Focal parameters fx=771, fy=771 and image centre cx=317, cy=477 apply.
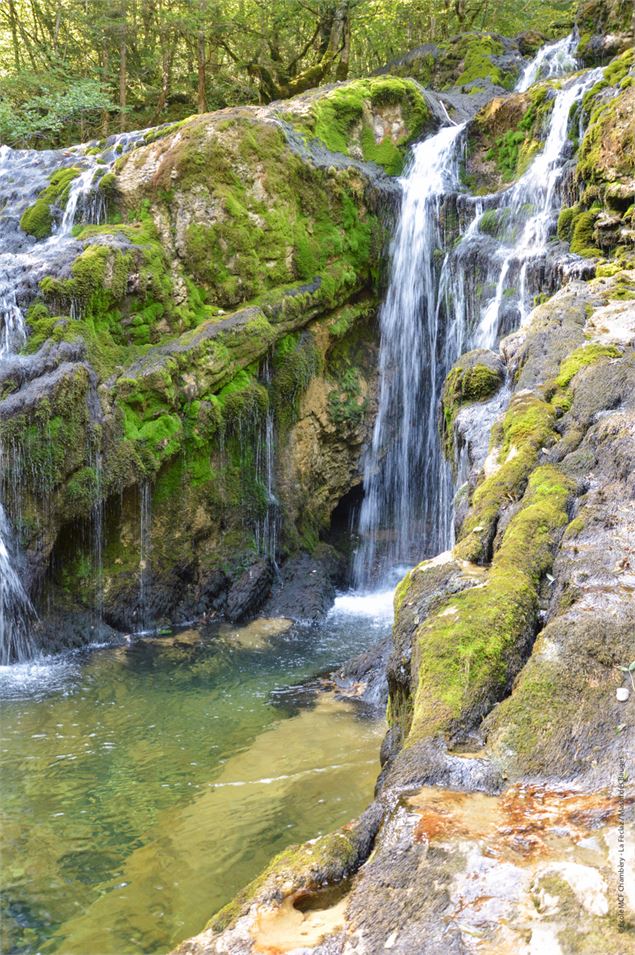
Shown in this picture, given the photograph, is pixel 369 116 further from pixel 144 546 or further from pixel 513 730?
pixel 513 730

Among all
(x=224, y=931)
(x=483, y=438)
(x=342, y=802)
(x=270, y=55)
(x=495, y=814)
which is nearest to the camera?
(x=224, y=931)

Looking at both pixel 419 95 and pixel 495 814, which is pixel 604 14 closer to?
pixel 419 95

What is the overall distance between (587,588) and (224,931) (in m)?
2.56

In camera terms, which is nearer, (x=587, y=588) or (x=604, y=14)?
(x=587, y=588)

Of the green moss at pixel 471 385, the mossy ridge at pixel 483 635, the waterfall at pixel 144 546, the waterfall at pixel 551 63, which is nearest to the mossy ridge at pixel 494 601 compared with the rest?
the mossy ridge at pixel 483 635

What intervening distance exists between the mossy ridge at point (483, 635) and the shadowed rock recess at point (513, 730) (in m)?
0.01

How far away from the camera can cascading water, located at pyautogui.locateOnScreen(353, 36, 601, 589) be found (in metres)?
13.1

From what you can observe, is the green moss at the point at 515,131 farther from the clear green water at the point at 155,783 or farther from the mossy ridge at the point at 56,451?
the clear green water at the point at 155,783

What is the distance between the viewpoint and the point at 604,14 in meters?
16.9

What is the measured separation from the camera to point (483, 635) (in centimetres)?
412

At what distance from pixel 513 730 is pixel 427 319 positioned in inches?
448

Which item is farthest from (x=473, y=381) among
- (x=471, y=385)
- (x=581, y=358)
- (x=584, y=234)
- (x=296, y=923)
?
(x=296, y=923)

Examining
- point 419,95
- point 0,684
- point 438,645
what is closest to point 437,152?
point 419,95

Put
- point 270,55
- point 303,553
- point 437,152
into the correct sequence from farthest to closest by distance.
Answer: point 270,55 → point 437,152 → point 303,553
